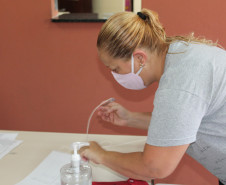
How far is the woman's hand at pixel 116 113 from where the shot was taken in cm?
145

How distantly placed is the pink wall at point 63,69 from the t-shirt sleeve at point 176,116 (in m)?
1.26

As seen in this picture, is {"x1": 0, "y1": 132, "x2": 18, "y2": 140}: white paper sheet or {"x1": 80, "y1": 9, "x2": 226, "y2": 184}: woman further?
{"x1": 0, "y1": 132, "x2": 18, "y2": 140}: white paper sheet

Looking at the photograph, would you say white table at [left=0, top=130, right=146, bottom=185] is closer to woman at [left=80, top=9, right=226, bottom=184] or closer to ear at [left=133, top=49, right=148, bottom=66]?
woman at [left=80, top=9, right=226, bottom=184]

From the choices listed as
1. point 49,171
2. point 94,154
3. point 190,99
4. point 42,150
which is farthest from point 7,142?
point 190,99

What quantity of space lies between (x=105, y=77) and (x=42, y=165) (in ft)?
3.65

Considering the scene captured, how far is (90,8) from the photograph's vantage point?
6.86 ft

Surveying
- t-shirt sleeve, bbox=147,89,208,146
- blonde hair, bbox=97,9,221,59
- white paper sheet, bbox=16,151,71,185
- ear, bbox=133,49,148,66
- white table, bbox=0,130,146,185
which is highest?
blonde hair, bbox=97,9,221,59

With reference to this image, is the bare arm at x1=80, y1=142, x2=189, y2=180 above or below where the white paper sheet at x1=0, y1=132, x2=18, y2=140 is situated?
above

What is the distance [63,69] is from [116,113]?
2.88 feet

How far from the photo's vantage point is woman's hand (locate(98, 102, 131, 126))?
1.45 m

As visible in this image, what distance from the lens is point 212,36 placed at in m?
2.02

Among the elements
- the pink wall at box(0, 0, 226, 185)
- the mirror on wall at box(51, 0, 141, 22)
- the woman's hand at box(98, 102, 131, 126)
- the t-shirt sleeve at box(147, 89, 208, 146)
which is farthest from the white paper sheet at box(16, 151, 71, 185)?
the mirror on wall at box(51, 0, 141, 22)

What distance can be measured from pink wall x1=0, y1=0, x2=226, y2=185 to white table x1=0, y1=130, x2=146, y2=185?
808mm

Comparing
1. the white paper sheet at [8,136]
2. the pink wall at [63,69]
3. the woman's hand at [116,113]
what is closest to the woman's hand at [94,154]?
the woman's hand at [116,113]
